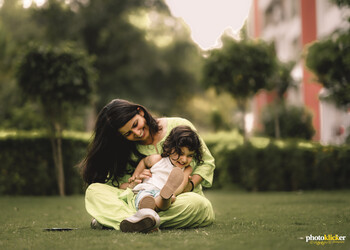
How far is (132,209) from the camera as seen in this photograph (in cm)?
446

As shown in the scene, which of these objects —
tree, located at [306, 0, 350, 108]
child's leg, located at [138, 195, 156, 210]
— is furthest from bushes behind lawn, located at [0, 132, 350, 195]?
child's leg, located at [138, 195, 156, 210]

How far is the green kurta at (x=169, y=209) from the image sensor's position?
4.39 meters

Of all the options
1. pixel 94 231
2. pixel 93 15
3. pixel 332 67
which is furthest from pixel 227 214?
pixel 93 15

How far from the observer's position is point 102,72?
2323 cm

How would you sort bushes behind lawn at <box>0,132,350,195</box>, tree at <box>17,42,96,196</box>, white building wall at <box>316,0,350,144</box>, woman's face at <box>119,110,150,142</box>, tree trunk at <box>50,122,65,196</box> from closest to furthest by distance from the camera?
woman's face at <box>119,110,150,142</box> → tree at <box>17,42,96,196</box> → tree trunk at <box>50,122,65,196</box> → bushes behind lawn at <box>0,132,350,195</box> → white building wall at <box>316,0,350,144</box>

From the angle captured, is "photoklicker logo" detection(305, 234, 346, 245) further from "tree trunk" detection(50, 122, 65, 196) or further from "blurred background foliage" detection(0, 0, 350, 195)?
"tree trunk" detection(50, 122, 65, 196)

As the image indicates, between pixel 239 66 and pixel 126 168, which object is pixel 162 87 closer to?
pixel 239 66

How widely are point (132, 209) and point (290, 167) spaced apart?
7361 mm

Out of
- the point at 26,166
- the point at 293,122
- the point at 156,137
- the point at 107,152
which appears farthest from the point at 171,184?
the point at 293,122

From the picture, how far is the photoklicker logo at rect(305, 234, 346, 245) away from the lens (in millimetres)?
3406

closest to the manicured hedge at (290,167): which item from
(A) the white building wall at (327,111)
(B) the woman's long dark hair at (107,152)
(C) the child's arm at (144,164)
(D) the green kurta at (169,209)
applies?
(A) the white building wall at (327,111)

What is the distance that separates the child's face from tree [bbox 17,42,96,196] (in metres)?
6.01

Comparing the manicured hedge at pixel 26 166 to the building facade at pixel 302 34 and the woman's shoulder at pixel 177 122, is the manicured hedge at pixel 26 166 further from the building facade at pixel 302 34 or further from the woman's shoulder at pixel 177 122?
the woman's shoulder at pixel 177 122

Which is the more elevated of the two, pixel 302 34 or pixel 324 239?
pixel 302 34
